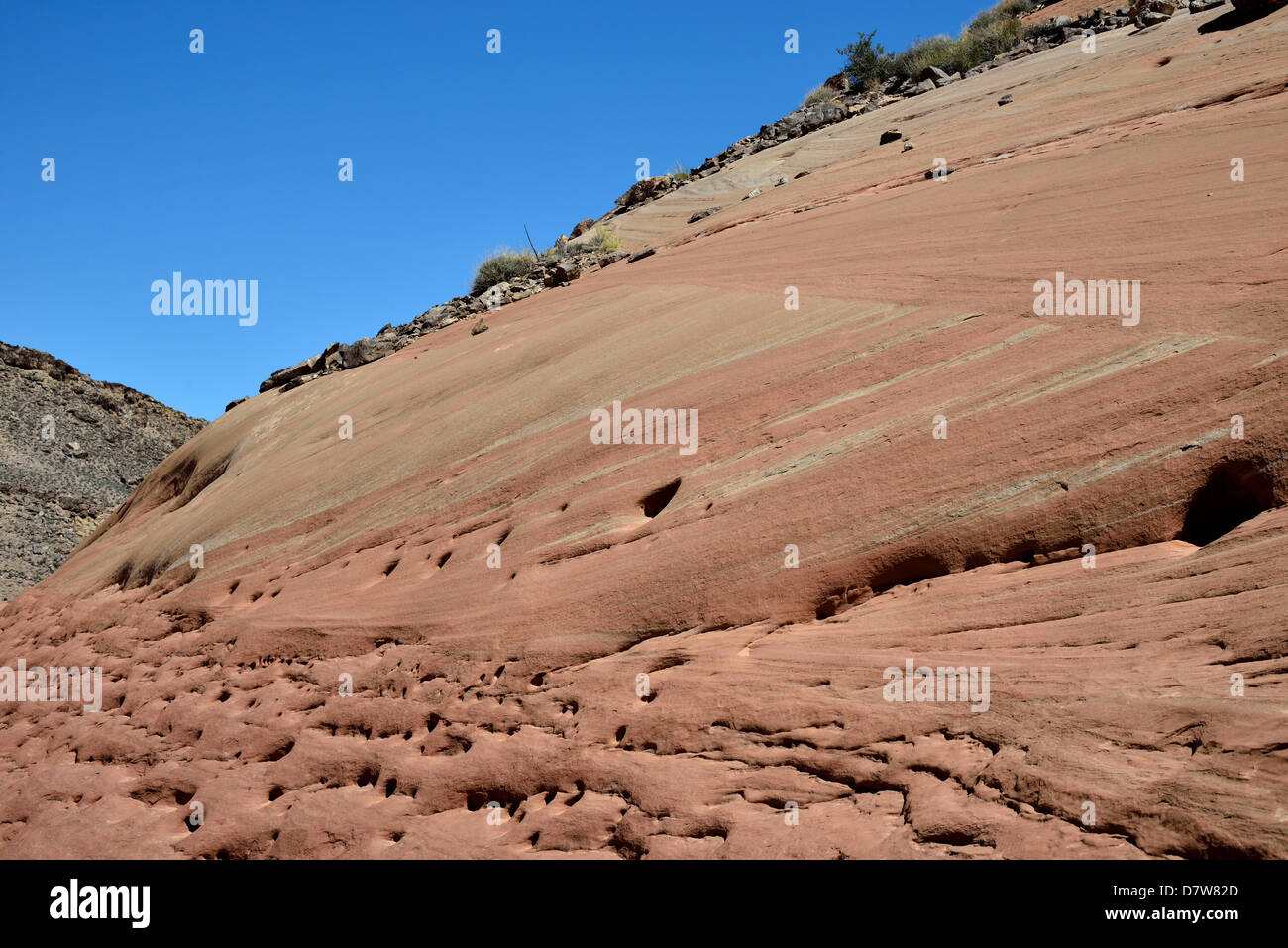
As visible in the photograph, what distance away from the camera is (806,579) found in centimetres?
613

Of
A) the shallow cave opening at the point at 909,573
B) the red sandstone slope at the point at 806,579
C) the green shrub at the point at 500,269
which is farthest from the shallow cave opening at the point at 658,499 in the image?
the green shrub at the point at 500,269

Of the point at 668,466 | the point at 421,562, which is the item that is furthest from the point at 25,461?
the point at 668,466

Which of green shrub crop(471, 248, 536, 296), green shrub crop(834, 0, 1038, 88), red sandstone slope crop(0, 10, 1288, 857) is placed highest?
green shrub crop(834, 0, 1038, 88)

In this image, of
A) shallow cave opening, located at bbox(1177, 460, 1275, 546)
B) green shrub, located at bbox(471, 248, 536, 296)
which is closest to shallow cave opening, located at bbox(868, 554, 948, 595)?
shallow cave opening, located at bbox(1177, 460, 1275, 546)

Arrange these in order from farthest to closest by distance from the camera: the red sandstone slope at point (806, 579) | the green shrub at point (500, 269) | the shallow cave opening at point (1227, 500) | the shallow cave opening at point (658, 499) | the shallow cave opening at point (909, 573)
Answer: the green shrub at point (500, 269), the shallow cave opening at point (658, 499), the shallow cave opening at point (909, 573), the shallow cave opening at point (1227, 500), the red sandstone slope at point (806, 579)

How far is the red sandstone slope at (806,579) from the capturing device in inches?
176

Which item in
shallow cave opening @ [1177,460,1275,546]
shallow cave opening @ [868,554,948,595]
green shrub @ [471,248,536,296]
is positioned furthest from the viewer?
green shrub @ [471,248,536,296]

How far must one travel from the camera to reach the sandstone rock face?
25.8 meters

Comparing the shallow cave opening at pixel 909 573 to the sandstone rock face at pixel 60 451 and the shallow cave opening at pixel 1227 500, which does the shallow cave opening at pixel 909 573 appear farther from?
the sandstone rock face at pixel 60 451

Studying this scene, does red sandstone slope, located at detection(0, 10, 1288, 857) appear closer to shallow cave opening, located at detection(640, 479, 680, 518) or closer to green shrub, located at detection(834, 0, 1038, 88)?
shallow cave opening, located at detection(640, 479, 680, 518)

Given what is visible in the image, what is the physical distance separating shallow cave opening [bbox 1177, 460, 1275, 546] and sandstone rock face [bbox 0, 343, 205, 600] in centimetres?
2491

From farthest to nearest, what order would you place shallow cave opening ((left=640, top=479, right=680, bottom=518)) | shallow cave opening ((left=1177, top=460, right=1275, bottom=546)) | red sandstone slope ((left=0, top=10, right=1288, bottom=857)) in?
shallow cave opening ((left=640, top=479, right=680, bottom=518))
shallow cave opening ((left=1177, top=460, right=1275, bottom=546))
red sandstone slope ((left=0, top=10, right=1288, bottom=857))

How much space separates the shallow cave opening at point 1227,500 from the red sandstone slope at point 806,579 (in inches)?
0.8

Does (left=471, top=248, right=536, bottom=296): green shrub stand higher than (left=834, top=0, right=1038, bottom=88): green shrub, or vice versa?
(left=834, top=0, right=1038, bottom=88): green shrub
